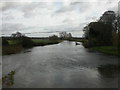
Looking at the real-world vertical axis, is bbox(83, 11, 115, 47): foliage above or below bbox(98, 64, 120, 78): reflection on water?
above

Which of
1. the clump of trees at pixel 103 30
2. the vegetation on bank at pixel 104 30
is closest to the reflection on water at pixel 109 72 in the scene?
the vegetation on bank at pixel 104 30

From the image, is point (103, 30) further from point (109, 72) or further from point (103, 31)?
point (109, 72)

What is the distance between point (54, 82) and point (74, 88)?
2.37 meters

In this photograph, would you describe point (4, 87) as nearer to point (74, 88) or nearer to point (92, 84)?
point (74, 88)

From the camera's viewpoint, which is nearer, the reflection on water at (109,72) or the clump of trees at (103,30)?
the reflection on water at (109,72)

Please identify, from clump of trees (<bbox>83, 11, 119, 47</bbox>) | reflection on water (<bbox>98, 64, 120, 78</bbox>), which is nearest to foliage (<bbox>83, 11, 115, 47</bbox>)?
clump of trees (<bbox>83, 11, 119, 47</bbox>)

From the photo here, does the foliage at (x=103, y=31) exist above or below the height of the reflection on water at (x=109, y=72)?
above

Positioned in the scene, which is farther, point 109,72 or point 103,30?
point 103,30

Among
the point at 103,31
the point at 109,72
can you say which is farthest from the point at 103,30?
the point at 109,72

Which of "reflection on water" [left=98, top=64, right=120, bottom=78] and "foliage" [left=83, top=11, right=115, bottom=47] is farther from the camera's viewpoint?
"foliage" [left=83, top=11, right=115, bottom=47]

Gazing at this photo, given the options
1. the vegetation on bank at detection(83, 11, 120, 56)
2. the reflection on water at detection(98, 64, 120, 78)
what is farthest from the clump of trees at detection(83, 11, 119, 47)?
the reflection on water at detection(98, 64, 120, 78)

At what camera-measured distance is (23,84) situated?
558 inches

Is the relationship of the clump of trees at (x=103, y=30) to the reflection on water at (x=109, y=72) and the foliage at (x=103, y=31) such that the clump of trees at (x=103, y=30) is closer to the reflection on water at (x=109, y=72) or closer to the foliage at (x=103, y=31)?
the foliage at (x=103, y=31)

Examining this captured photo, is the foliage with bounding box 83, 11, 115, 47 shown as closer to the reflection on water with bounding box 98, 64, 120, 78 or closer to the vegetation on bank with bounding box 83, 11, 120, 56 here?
the vegetation on bank with bounding box 83, 11, 120, 56
